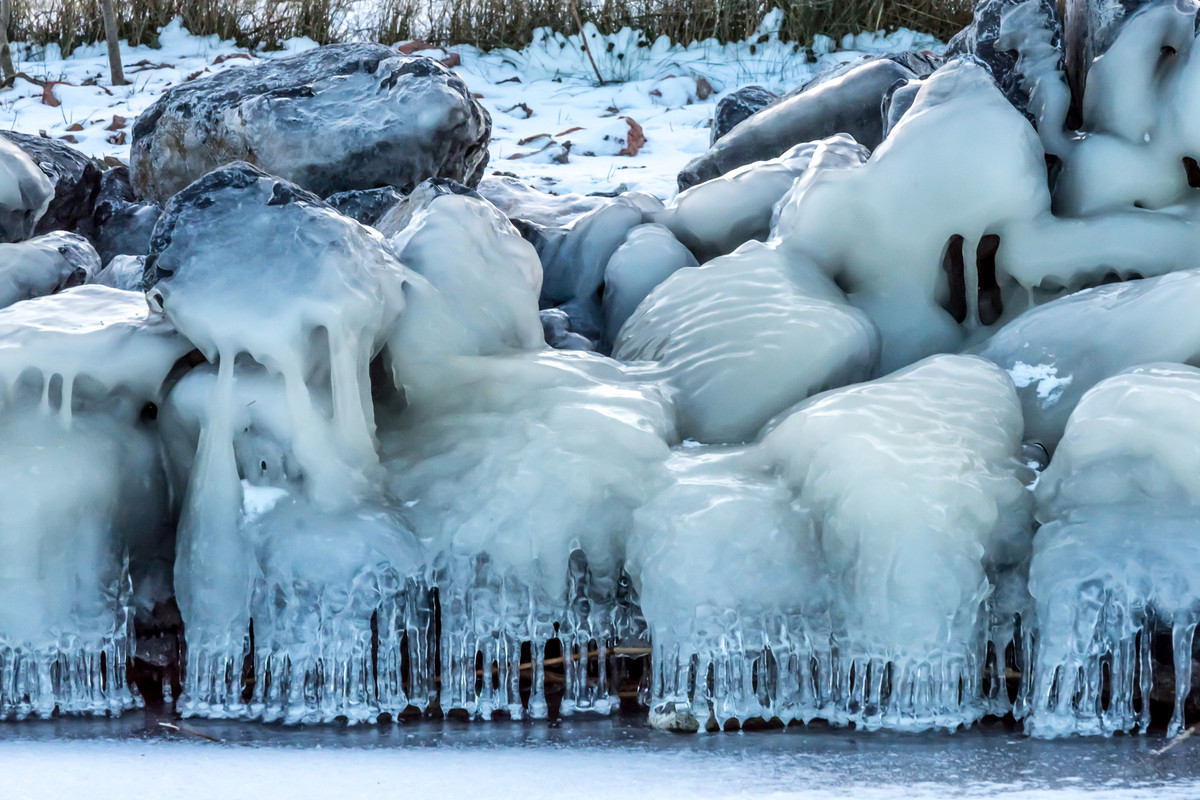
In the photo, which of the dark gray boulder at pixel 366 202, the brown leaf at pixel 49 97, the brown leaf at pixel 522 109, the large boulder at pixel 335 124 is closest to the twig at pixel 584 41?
the brown leaf at pixel 522 109

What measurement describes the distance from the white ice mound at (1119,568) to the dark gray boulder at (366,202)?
1.60 meters

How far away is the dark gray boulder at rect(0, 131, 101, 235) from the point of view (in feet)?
9.61

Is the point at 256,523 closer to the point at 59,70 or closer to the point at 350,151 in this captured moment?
the point at 350,151

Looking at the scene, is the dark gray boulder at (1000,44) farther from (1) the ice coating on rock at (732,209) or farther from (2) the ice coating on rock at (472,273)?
(2) the ice coating on rock at (472,273)

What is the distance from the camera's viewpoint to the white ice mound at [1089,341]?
182 cm

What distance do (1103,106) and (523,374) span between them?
115 cm

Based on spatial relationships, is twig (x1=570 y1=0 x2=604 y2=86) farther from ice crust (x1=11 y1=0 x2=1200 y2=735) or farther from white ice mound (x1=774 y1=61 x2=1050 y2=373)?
ice crust (x1=11 y1=0 x2=1200 y2=735)

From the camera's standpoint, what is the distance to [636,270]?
2395 millimetres

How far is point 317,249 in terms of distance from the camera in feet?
5.76

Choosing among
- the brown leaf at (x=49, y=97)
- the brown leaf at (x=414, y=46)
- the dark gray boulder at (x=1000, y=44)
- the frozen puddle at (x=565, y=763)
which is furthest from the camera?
the brown leaf at (x=414, y=46)

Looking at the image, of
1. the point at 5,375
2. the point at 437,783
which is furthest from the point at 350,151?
the point at 437,783

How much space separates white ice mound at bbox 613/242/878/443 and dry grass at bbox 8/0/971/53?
384cm

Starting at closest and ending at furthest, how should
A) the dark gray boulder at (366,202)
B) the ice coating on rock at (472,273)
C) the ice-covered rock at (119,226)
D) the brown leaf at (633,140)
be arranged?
the ice coating on rock at (472,273) → the dark gray boulder at (366,202) → the ice-covered rock at (119,226) → the brown leaf at (633,140)

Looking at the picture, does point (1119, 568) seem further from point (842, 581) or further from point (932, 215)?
point (932, 215)
